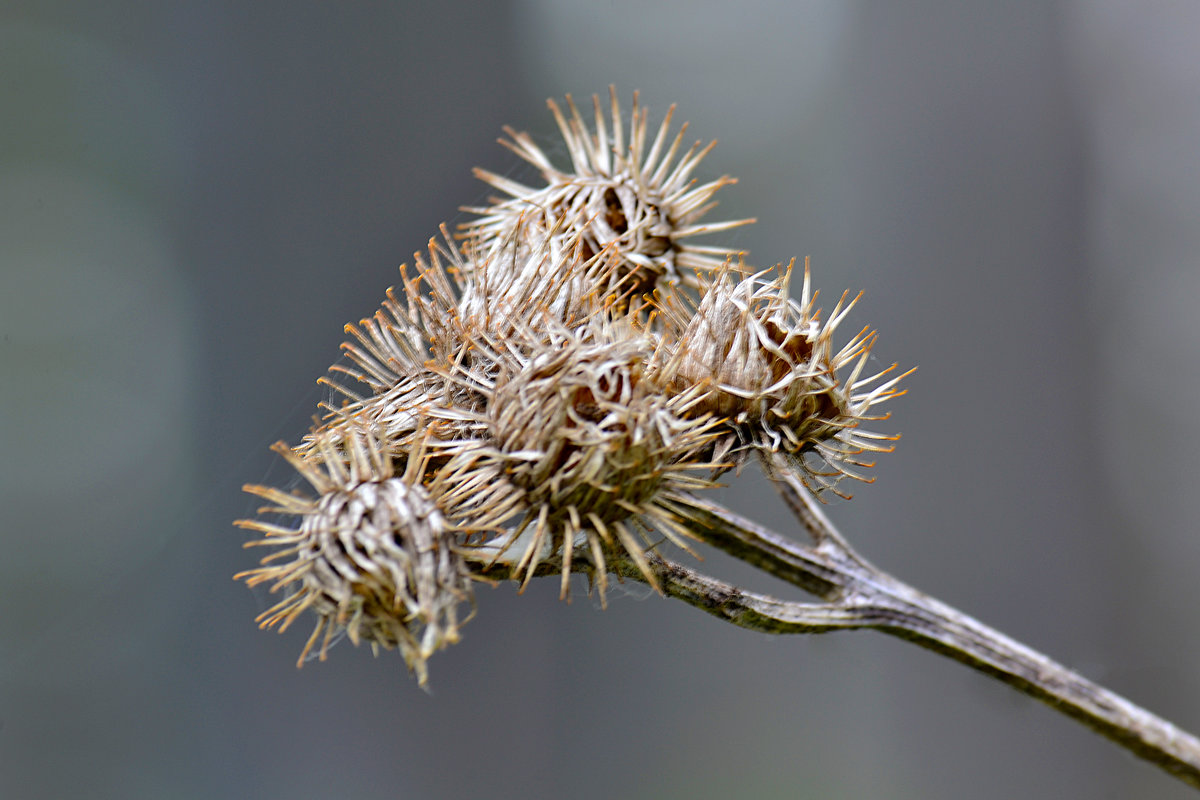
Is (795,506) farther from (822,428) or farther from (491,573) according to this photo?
(491,573)

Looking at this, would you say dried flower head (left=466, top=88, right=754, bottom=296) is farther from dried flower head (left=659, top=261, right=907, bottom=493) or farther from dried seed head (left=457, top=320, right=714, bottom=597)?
dried seed head (left=457, top=320, right=714, bottom=597)

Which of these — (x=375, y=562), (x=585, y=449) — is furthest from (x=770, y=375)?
(x=375, y=562)

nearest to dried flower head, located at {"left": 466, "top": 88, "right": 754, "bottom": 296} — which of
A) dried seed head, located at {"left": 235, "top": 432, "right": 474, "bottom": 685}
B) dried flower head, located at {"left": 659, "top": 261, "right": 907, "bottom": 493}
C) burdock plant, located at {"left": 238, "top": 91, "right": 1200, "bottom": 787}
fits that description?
burdock plant, located at {"left": 238, "top": 91, "right": 1200, "bottom": 787}

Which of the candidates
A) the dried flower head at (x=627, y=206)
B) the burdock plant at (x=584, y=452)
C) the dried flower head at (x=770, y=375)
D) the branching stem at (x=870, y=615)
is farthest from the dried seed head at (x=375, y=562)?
the dried flower head at (x=627, y=206)

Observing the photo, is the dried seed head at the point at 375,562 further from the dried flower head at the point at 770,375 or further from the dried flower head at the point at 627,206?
the dried flower head at the point at 627,206

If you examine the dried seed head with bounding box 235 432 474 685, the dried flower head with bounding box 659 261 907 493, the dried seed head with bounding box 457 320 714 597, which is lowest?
the dried seed head with bounding box 235 432 474 685

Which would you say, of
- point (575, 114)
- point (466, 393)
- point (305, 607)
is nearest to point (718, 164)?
point (575, 114)
